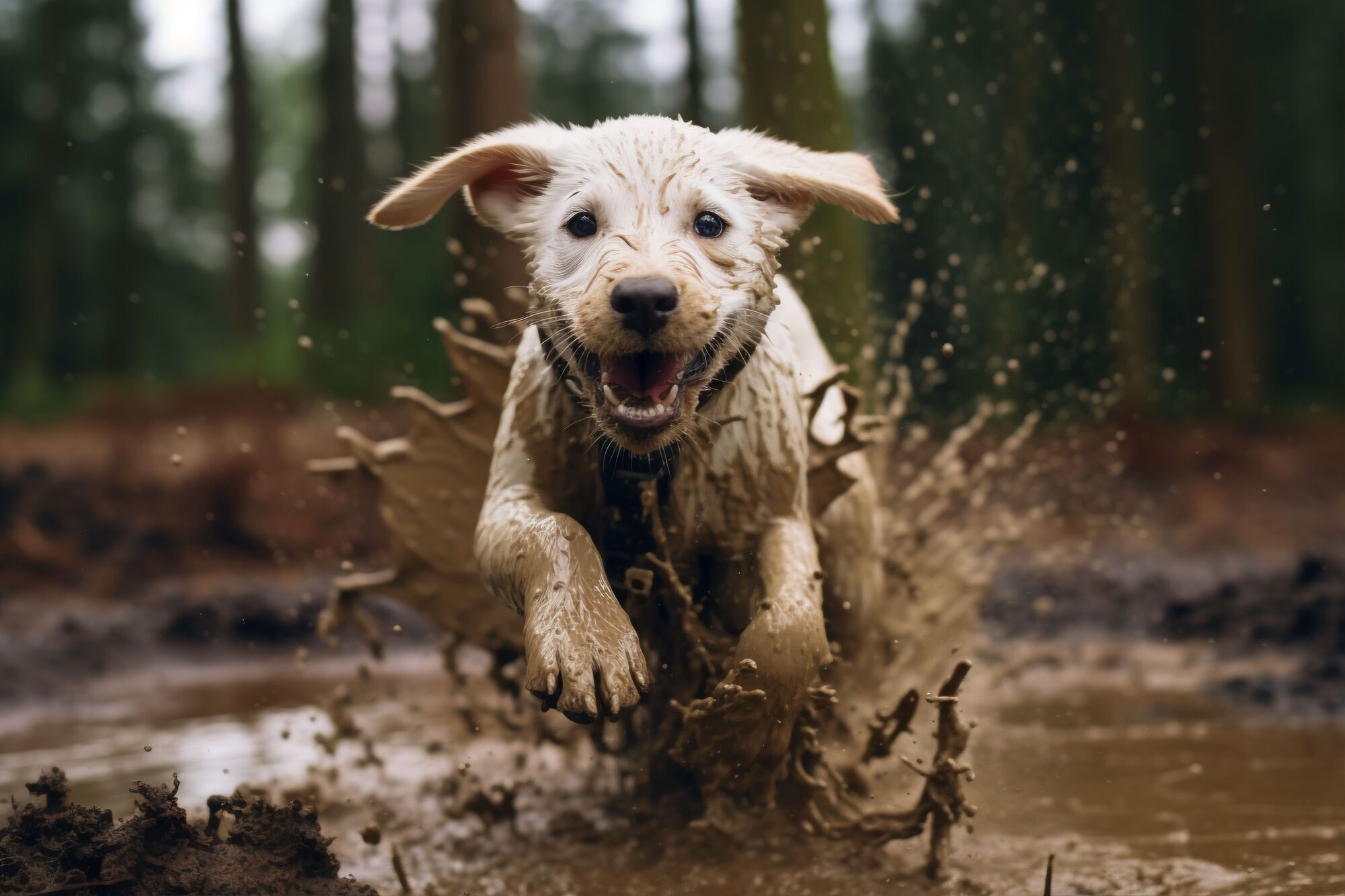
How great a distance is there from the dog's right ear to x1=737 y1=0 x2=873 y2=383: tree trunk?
11.7 ft

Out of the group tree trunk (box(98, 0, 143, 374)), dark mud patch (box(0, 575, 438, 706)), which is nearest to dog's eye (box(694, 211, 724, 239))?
dark mud patch (box(0, 575, 438, 706))

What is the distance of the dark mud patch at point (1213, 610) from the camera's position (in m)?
6.50

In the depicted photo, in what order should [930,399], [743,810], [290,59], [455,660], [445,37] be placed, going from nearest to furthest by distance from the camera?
[743,810] → [455,660] → [445,37] → [930,399] → [290,59]

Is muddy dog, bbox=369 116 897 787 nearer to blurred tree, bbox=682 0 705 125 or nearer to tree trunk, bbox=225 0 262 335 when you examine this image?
blurred tree, bbox=682 0 705 125

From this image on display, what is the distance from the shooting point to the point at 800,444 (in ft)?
12.1

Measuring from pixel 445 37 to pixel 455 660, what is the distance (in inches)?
202

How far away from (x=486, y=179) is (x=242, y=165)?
44.5 feet

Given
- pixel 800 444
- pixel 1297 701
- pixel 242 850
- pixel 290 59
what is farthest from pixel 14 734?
pixel 290 59

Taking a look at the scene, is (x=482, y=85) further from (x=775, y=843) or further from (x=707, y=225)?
(x=775, y=843)

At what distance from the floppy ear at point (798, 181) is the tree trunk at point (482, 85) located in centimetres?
469

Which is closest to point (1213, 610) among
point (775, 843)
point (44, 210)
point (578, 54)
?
point (775, 843)

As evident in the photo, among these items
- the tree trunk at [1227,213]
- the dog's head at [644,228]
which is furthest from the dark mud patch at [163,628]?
the tree trunk at [1227,213]

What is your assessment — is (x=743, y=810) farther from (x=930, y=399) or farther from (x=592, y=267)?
(x=930, y=399)

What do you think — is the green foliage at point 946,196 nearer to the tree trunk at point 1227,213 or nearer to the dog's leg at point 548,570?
the tree trunk at point 1227,213
